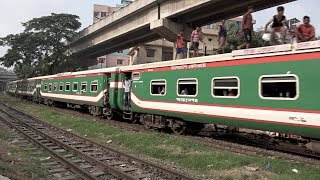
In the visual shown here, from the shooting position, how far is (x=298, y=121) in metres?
10.1

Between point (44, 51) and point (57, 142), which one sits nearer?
point (57, 142)

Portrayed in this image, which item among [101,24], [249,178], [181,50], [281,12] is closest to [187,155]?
[249,178]

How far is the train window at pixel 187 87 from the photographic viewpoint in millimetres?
13867

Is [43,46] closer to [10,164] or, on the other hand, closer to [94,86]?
[94,86]

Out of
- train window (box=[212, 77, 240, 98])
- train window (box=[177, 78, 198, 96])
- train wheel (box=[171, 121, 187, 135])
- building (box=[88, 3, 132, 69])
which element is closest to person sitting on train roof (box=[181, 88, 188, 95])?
train window (box=[177, 78, 198, 96])

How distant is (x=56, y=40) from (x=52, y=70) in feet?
14.4

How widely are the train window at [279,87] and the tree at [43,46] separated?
43235 mm

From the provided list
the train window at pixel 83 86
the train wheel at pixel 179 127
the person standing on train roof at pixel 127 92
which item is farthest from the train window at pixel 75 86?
the train wheel at pixel 179 127

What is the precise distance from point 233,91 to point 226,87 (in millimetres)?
364

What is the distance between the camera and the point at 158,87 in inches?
635

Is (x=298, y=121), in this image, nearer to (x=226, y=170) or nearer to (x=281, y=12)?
(x=226, y=170)

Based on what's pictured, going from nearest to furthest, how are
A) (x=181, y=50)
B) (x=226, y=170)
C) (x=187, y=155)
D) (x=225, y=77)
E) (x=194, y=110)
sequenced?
(x=226, y=170) → (x=187, y=155) → (x=225, y=77) → (x=194, y=110) → (x=181, y=50)

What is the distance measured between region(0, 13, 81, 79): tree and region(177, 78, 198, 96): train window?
39114 mm

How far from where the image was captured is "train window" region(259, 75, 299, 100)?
33.4ft
